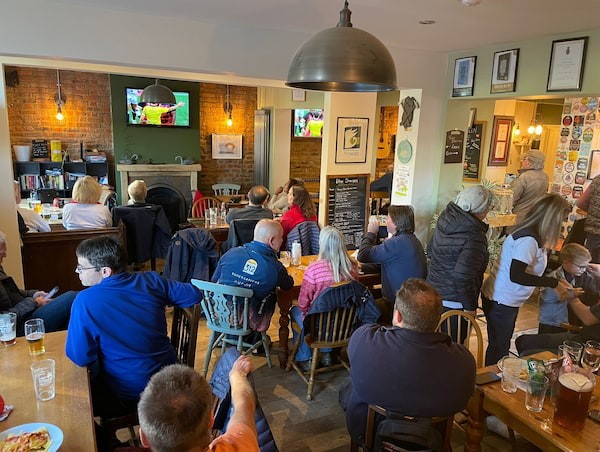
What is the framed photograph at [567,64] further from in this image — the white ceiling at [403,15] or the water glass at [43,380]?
the water glass at [43,380]

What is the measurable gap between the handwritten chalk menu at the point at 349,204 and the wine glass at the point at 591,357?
369 centimetres

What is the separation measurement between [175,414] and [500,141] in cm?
835

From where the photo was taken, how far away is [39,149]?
7195mm

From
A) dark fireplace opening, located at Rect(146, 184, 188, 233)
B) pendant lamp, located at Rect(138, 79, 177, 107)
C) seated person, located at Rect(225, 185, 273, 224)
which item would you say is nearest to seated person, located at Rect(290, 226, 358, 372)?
seated person, located at Rect(225, 185, 273, 224)

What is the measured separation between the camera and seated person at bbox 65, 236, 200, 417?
1.93 m

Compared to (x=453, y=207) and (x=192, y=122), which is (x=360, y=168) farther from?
(x=192, y=122)

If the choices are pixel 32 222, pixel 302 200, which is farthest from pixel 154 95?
pixel 302 200

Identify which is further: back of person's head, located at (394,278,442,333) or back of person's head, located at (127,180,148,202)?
back of person's head, located at (127,180,148,202)

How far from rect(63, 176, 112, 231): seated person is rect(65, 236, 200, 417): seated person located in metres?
2.66

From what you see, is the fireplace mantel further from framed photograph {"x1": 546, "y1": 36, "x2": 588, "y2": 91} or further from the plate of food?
the plate of food

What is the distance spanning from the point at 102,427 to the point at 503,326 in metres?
2.43

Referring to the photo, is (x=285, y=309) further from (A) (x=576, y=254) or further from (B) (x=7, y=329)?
(A) (x=576, y=254)

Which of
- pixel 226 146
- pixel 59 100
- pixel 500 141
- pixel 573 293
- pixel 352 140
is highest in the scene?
pixel 59 100

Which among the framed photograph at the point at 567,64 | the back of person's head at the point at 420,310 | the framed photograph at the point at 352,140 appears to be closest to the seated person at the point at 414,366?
the back of person's head at the point at 420,310
